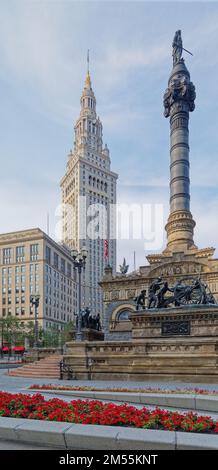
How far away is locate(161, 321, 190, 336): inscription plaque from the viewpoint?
22734mm

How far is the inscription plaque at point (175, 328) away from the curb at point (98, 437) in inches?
626

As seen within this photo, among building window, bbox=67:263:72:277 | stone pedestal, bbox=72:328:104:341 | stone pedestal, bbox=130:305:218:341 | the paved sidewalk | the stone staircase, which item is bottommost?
the stone staircase

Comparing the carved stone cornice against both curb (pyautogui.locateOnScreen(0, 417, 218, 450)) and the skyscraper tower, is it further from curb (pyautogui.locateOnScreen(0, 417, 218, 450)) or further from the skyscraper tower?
the skyscraper tower

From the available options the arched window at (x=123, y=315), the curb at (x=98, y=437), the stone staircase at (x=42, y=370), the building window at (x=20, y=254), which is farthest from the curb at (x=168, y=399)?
the building window at (x=20, y=254)

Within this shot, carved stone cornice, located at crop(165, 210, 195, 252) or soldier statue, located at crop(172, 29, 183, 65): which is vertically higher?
soldier statue, located at crop(172, 29, 183, 65)

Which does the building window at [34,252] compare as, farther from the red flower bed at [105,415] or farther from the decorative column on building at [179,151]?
the red flower bed at [105,415]

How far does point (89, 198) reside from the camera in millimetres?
142750

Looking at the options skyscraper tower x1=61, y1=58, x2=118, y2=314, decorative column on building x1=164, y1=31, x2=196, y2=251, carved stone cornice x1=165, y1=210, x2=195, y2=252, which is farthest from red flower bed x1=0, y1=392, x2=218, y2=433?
skyscraper tower x1=61, y1=58, x2=118, y2=314

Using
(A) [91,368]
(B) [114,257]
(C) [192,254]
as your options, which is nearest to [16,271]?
(B) [114,257]

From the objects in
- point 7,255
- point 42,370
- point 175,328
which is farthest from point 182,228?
point 7,255

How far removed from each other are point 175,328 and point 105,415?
51.2 feet

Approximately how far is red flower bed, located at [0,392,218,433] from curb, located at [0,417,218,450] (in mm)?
441

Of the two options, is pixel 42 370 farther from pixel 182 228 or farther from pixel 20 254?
A: pixel 20 254
